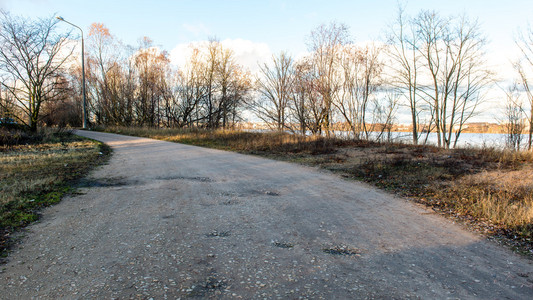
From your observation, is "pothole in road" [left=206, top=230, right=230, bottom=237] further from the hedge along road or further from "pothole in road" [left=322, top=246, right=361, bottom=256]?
"pothole in road" [left=322, top=246, right=361, bottom=256]

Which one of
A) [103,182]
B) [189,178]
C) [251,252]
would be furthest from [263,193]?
[103,182]

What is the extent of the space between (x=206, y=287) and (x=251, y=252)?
853 mm

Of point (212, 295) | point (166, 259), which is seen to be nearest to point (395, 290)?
point (212, 295)

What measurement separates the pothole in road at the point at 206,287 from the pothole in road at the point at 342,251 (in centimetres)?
139

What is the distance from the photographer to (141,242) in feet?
12.1

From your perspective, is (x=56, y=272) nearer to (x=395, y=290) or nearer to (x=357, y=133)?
(x=395, y=290)

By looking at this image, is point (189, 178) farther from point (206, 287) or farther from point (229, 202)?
point (206, 287)

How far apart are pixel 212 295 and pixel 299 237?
5.44ft

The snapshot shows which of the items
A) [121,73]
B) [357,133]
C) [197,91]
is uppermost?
[121,73]

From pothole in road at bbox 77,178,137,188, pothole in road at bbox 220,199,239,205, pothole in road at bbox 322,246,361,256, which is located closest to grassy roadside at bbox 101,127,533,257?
pothole in road at bbox 322,246,361,256

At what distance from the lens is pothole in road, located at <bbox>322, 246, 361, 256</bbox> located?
353 centimetres

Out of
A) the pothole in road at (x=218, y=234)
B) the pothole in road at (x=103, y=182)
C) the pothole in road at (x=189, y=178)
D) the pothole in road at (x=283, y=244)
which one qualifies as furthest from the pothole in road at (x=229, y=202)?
the pothole in road at (x=103, y=182)

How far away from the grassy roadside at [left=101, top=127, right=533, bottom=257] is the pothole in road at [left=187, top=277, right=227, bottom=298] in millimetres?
3860

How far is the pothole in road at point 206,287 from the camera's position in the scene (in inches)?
103
